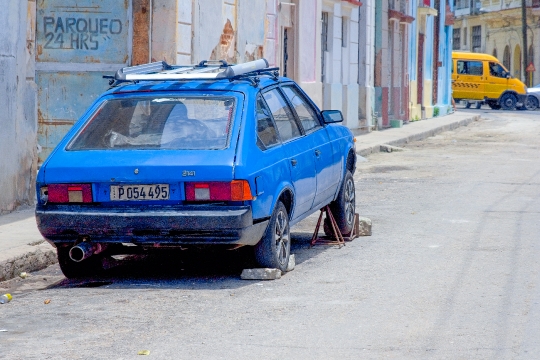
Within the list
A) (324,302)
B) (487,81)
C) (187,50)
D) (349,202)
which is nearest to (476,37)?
(487,81)

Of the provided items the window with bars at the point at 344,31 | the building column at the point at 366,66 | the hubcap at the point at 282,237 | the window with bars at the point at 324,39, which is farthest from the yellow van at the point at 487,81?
the hubcap at the point at 282,237

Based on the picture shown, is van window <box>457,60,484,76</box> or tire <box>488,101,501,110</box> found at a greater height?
A: van window <box>457,60,484,76</box>

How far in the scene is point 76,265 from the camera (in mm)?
7945

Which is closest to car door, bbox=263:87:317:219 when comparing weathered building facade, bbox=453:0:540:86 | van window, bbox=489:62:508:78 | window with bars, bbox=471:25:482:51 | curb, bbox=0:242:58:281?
curb, bbox=0:242:58:281

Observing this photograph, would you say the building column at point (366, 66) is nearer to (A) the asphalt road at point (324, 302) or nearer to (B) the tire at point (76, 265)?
(A) the asphalt road at point (324, 302)

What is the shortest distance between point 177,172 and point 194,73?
1.29m

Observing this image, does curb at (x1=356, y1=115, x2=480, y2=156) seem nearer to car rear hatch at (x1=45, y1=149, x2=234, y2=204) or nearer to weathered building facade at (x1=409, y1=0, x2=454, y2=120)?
weathered building facade at (x1=409, y1=0, x2=454, y2=120)

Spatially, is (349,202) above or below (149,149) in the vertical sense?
below

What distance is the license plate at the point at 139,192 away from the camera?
7.29 meters

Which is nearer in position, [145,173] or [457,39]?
[145,173]

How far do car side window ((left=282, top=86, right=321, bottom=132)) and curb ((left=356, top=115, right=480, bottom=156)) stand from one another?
36.9ft

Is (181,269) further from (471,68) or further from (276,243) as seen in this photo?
(471,68)

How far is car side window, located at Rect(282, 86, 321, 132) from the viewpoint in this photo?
29.1ft

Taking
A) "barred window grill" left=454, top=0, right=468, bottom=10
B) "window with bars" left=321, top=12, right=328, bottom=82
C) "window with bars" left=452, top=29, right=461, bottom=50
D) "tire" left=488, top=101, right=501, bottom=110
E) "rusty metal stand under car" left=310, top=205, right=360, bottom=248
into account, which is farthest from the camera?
"window with bars" left=452, top=29, right=461, bottom=50
